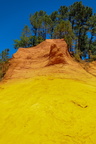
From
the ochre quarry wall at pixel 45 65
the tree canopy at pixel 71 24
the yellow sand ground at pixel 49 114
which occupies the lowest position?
the yellow sand ground at pixel 49 114

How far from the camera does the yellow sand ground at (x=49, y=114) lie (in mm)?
3383

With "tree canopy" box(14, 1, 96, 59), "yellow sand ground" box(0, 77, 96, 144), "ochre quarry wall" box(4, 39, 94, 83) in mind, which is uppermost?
"tree canopy" box(14, 1, 96, 59)

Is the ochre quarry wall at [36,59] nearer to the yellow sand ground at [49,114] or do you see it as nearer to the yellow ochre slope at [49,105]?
the yellow ochre slope at [49,105]

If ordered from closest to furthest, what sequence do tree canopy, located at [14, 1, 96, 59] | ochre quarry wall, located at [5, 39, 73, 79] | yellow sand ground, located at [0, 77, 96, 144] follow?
yellow sand ground, located at [0, 77, 96, 144], ochre quarry wall, located at [5, 39, 73, 79], tree canopy, located at [14, 1, 96, 59]

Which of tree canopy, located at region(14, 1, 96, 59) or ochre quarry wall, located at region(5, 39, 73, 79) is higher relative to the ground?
tree canopy, located at region(14, 1, 96, 59)

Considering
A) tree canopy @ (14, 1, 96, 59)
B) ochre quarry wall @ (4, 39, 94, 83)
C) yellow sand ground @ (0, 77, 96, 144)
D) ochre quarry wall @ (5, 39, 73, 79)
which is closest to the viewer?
yellow sand ground @ (0, 77, 96, 144)

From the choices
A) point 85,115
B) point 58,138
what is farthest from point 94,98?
point 58,138

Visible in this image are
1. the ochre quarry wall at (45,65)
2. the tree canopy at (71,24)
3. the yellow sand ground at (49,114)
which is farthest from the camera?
the tree canopy at (71,24)

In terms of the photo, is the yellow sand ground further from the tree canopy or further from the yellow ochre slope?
the tree canopy

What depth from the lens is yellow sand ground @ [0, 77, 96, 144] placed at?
11.1 feet

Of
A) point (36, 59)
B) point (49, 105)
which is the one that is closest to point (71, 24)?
point (36, 59)

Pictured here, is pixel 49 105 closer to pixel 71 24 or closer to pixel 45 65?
pixel 45 65

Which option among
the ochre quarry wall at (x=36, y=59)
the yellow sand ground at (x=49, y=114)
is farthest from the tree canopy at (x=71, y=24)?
the yellow sand ground at (x=49, y=114)

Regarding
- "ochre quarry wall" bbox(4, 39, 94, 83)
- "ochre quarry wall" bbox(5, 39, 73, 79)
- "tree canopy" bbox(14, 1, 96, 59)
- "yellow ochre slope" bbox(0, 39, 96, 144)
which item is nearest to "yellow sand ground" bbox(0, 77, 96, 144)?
"yellow ochre slope" bbox(0, 39, 96, 144)
